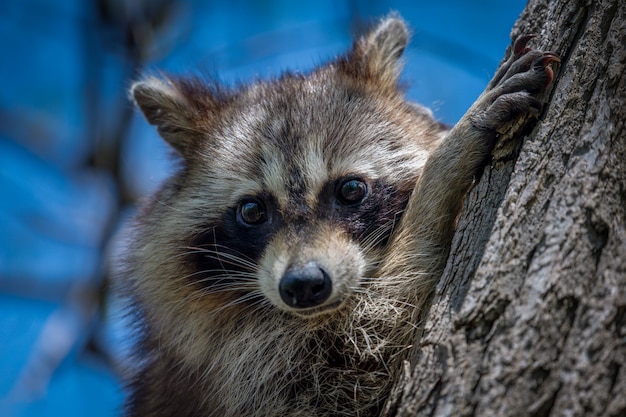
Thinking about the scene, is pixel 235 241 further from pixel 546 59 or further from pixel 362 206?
pixel 546 59

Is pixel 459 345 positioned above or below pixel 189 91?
below

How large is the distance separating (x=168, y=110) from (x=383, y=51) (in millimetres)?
1483

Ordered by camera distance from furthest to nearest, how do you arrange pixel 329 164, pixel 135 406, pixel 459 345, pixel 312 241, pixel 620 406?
1. pixel 135 406
2. pixel 329 164
3. pixel 312 241
4. pixel 459 345
5. pixel 620 406

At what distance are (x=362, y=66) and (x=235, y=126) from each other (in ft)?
3.12

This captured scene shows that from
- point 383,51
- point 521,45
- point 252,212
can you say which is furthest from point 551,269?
point 383,51

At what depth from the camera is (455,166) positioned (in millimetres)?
3328

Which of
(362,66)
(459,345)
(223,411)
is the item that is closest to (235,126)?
(362,66)

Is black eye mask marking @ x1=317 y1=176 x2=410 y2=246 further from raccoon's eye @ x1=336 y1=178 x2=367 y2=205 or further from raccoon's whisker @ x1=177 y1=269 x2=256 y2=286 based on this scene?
raccoon's whisker @ x1=177 y1=269 x2=256 y2=286

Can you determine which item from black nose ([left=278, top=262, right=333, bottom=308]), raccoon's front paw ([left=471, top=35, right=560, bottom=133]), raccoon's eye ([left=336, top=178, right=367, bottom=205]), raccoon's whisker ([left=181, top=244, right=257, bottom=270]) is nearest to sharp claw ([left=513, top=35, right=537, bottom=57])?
raccoon's front paw ([left=471, top=35, right=560, bottom=133])

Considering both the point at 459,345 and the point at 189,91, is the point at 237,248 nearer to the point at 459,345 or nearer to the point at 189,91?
the point at 189,91

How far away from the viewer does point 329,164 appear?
154 inches

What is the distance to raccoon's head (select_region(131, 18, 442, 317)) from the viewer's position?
3660 mm

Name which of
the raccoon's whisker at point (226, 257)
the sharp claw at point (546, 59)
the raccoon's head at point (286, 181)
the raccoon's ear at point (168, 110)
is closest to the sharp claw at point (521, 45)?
the sharp claw at point (546, 59)

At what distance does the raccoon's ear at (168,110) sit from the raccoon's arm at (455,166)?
1.67 metres
